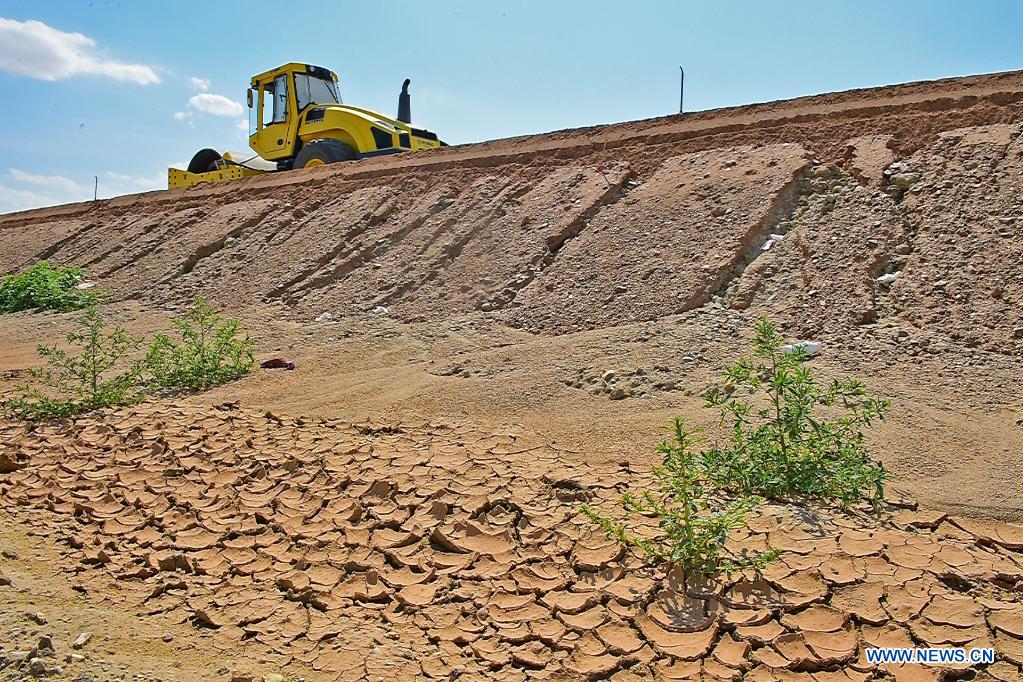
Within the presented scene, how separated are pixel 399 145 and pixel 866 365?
9.73 m

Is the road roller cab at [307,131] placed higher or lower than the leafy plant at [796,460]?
higher

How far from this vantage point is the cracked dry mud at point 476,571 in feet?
8.29

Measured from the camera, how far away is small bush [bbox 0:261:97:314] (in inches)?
395

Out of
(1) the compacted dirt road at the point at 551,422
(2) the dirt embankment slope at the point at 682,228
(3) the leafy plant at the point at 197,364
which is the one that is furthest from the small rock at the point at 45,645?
(2) the dirt embankment slope at the point at 682,228

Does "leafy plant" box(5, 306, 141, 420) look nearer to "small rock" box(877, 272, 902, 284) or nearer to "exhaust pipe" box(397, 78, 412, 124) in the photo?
"small rock" box(877, 272, 902, 284)

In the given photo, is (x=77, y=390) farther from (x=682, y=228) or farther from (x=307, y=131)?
(x=307, y=131)

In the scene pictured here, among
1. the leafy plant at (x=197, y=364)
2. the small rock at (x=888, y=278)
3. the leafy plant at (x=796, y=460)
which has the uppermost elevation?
the small rock at (x=888, y=278)

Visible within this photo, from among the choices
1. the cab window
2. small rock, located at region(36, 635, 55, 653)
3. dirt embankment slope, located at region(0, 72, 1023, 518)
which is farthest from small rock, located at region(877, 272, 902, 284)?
the cab window

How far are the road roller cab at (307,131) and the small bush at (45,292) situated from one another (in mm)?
3852

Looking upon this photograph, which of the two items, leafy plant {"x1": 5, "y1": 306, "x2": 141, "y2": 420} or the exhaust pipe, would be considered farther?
the exhaust pipe

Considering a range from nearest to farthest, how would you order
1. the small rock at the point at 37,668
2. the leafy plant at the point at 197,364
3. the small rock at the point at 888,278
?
the small rock at the point at 37,668 → the small rock at the point at 888,278 → the leafy plant at the point at 197,364

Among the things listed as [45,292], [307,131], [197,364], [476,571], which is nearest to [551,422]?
[476,571]

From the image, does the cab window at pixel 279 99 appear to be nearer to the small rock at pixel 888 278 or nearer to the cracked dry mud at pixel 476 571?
the cracked dry mud at pixel 476 571

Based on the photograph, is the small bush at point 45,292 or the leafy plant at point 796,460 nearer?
the leafy plant at point 796,460
